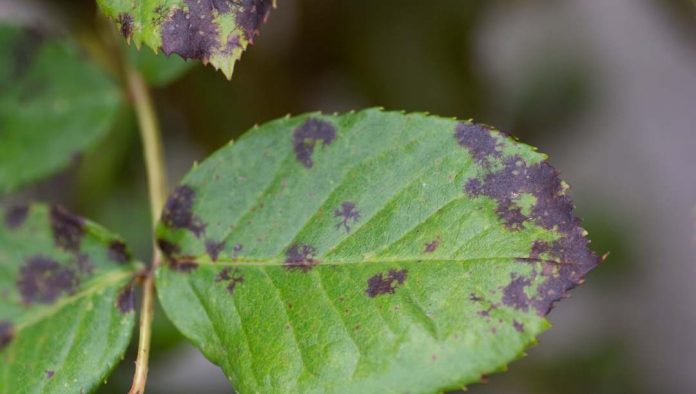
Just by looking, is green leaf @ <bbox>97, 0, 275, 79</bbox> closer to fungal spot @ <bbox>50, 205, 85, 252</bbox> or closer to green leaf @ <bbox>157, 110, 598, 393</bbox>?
green leaf @ <bbox>157, 110, 598, 393</bbox>

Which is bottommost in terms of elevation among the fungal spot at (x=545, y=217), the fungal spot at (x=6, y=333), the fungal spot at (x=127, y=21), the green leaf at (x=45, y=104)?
the fungal spot at (x=545, y=217)

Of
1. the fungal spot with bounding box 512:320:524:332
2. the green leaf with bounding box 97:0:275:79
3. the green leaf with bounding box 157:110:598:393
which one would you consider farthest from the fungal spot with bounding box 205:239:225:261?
the fungal spot with bounding box 512:320:524:332

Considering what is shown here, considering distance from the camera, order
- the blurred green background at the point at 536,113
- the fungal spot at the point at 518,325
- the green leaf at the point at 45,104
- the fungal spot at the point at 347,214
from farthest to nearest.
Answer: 1. the blurred green background at the point at 536,113
2. the green leaf at the point at 45,104
3. the fungal spot at the point at 347,214
4. the fungal spot at the point at 518,325

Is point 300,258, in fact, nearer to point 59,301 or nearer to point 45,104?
point 59,301

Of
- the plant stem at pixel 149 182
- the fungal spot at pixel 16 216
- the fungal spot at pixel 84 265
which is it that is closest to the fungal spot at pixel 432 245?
the plant stem at pixel 149 182

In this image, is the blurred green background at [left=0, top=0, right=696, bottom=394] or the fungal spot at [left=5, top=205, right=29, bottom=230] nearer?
the fungal spot at [left=5, top=205, right=29, bottom=230]

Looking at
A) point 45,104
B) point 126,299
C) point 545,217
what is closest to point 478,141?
point 545,217

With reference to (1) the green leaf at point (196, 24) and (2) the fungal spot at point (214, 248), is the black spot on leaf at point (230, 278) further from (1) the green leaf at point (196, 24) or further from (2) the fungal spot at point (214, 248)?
(1) the green leaf at point (196, 24)
